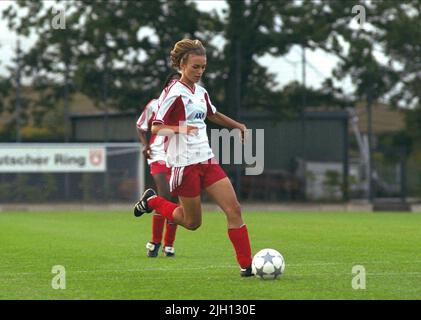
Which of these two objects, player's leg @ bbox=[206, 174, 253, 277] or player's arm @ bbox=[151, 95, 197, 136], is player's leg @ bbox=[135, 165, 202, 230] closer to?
player's leg @ bbox=[206, 174, 253, 277]

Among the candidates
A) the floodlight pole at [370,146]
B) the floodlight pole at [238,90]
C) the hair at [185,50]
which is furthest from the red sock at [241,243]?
the floodlight pole at [370,146]

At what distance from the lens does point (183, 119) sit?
9.94 metres

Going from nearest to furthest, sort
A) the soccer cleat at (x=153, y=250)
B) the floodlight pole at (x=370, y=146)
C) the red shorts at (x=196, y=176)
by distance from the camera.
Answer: the red shorts at (x=196, y=176), the soccer cleat at (x=153, y=250), the floodlight pole at (x=370, y=146)

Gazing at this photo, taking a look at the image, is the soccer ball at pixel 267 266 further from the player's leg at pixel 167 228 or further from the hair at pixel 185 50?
the player's leg at pixel 167 228

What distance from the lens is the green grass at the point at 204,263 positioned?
8.60m

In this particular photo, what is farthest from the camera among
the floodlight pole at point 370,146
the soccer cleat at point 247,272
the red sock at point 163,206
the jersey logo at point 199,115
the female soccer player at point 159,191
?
the floodlight pole at point 370,146

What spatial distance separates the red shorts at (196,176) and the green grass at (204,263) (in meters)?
0.82

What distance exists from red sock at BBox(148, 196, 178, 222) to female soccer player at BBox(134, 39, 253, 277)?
64cm

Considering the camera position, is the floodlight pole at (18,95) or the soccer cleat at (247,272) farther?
the floodlight pole at (18,95)

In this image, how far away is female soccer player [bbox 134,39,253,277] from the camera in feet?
32.0

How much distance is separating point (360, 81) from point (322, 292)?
1034 inches

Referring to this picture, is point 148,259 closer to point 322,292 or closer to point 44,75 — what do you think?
point 322,292

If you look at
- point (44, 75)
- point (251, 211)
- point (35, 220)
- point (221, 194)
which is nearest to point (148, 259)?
point (221, 194)

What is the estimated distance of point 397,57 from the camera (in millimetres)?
35000
